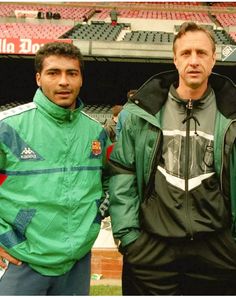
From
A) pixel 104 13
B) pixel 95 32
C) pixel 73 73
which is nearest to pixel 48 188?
pixel 73 73

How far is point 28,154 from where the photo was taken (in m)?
1.92

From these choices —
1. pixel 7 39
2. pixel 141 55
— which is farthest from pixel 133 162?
pixel 7 39

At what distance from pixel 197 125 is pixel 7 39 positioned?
398 inches

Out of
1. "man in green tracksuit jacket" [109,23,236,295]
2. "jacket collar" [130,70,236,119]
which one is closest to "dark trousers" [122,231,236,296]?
"man in green tracksuit jacket" [109,23,236,295]

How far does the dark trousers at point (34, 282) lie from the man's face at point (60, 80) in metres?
0.74

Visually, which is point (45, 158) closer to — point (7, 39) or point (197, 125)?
point (197, 125)

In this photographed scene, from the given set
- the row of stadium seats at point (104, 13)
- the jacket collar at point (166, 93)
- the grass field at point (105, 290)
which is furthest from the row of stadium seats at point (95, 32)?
the jacket collar at point (166, 93)

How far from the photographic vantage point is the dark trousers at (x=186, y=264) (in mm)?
1951

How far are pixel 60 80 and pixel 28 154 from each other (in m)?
0.36

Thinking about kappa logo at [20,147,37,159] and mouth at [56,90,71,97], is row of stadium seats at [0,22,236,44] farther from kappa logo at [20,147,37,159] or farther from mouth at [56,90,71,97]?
kappa logo at [20,147,37,159]

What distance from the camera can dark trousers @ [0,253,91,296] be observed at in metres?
1.90

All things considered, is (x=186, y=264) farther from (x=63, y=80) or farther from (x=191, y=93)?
(x=63, y=80)

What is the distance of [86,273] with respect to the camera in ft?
6.88

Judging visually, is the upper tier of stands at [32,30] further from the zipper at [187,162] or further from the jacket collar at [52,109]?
the zipper at [187,162]
